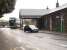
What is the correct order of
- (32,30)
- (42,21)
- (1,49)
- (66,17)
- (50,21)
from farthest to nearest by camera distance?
(42,21)
(50,21)
(32,30)
(66,17)
(1,49)

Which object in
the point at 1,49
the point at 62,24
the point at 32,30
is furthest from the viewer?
the point at 32,30

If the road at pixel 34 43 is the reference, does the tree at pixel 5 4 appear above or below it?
above

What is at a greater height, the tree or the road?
the tree

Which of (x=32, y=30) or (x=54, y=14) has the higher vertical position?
(x=54, y=14)

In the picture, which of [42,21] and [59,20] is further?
[42,21]

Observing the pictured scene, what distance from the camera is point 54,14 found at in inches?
1848

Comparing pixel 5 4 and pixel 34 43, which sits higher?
pixel 5 4

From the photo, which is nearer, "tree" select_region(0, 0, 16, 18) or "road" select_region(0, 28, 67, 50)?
"road" select_region(0, 28, 67, 50)

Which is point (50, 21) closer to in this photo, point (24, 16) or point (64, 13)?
point (64, 13)

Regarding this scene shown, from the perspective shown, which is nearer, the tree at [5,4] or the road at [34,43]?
the road at [34,43]

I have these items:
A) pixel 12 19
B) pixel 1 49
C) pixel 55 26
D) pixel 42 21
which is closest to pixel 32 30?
pixel 55 26

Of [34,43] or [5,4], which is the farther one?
[5,4]

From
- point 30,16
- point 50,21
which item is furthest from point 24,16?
point 50,21

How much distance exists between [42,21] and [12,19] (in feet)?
70.5
